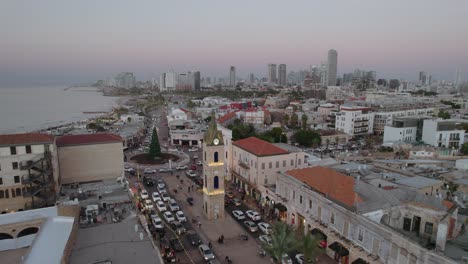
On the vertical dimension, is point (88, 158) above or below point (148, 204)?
above

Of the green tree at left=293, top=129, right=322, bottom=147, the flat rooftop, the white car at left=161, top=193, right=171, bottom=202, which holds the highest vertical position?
the flat rooftop

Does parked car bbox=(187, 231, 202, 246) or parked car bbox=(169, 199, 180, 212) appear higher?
parked car bbox=(169, 199, 180, 212)

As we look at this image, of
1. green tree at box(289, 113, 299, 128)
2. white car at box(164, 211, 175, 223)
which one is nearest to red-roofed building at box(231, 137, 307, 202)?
white car at box(164, 211, 175, 223)

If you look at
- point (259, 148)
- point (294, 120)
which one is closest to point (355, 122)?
point (294, 120)

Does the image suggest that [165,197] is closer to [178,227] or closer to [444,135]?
[178,227]

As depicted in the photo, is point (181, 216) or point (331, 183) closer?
point (331, 183)

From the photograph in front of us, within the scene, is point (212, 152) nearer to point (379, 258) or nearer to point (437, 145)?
point (379, 258)

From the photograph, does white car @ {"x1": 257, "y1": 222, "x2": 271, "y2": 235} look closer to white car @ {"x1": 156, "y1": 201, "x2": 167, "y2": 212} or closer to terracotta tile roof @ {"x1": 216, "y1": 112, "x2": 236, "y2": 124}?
white car @ {"x1": 156, "y1": 201, "x2": 167, "y2": 212}

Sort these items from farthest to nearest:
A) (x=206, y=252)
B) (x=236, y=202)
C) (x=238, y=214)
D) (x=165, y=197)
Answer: (x=165, y=197) → (x=236, y=202) → (x=238, y=214) → (x=206, y=252)
